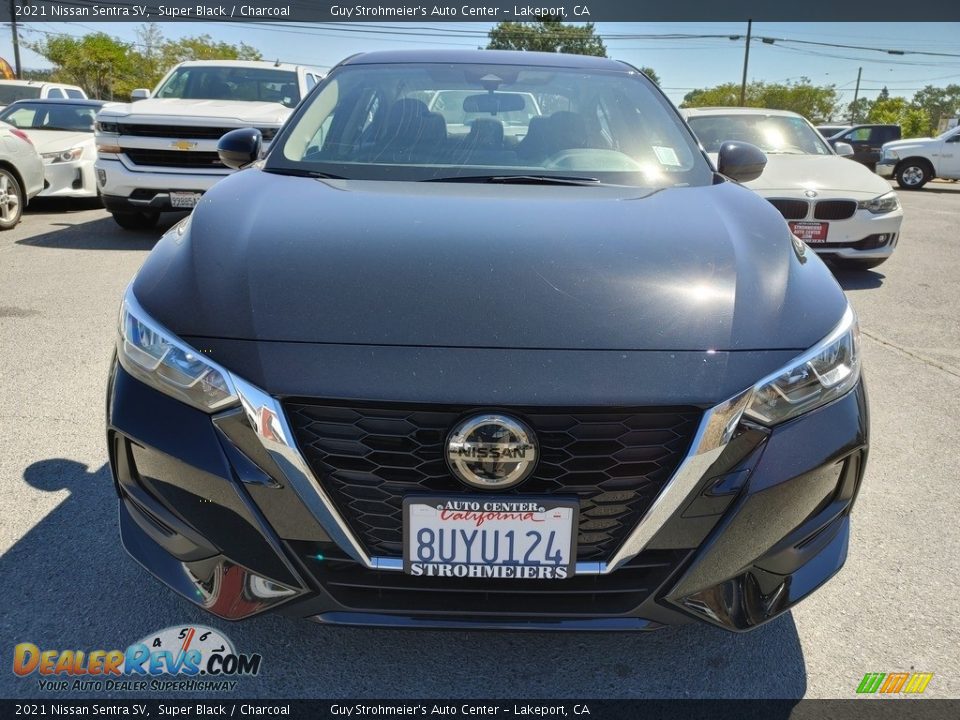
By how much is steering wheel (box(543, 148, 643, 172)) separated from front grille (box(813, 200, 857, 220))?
475 centimetres

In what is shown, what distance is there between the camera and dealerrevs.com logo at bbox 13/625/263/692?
6.56 ft

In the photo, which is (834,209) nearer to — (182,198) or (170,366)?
(182,198)

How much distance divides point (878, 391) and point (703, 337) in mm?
2964

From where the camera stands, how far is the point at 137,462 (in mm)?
1827

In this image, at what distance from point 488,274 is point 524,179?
2.89 ft

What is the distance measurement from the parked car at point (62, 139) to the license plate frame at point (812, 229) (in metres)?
7.94

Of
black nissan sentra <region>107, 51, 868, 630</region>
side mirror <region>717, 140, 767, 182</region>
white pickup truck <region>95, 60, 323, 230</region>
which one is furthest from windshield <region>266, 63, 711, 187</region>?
white pickup truck <region>95, 60, 323, 230</region>

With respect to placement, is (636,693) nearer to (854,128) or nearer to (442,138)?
(442,138)

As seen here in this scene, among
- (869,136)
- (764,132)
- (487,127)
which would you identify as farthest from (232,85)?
(869,136)

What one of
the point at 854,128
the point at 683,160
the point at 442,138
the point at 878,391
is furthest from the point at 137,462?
the point at 854,128

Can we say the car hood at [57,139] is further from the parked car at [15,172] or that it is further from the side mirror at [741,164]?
the side mirror at [741,164]

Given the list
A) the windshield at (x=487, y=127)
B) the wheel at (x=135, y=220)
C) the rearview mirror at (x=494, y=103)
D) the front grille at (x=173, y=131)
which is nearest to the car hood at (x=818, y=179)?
the windshield at (x=487, y=127)

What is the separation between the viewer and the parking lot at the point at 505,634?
2025mm

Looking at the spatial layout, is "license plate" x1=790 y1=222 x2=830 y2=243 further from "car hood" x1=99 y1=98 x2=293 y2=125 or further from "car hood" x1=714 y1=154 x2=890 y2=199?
"car hood" x1=99 y1=98 x2=293 y2=125
